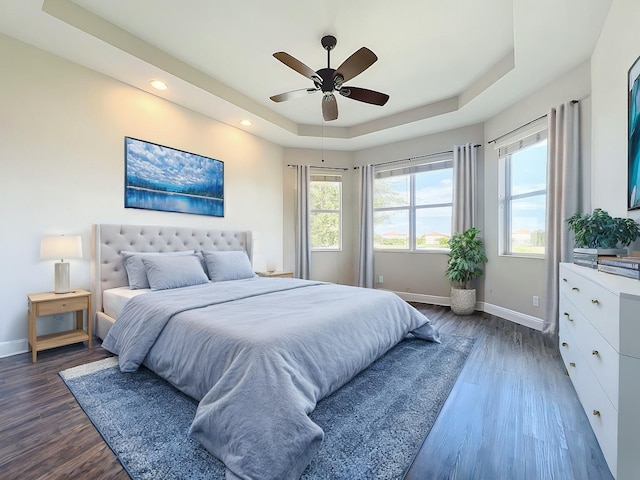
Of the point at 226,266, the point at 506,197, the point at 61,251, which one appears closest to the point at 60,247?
the point at 61,251

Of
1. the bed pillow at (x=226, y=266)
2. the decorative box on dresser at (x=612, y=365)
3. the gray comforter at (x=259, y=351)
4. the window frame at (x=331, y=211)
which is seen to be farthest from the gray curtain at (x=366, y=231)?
the decorative box on dresser at (x=612, y=365)

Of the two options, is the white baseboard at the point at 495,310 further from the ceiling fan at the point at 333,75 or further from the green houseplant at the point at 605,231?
the ceiling fan at the point at 333,75

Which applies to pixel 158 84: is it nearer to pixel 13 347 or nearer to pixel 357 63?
pixel 357 63

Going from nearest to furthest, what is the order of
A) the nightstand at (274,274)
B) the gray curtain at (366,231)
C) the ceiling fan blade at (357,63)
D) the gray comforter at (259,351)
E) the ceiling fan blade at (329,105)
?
the gray comforter at (259,351)
the ceiling fan blade at (357,63)
the ceiling fan blade at (329,105)
the nightstand at (274,274)
the gray curtain at (366,231)


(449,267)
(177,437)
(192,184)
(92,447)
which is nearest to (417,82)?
(449,267)

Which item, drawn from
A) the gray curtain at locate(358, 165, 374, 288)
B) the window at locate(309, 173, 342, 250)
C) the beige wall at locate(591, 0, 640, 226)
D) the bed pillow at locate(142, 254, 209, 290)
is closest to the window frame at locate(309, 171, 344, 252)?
the window at locate(309, 173, 342, 250)

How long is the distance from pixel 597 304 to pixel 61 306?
3.87 m

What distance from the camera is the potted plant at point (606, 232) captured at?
1900mm

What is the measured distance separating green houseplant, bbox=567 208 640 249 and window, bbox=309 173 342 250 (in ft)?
12.8

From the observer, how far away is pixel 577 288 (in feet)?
6.25

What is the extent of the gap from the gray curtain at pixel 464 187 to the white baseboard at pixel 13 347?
525cm

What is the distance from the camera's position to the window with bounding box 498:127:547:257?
3520 millimetres

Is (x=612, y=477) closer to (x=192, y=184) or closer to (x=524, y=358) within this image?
(x=524, y=358)

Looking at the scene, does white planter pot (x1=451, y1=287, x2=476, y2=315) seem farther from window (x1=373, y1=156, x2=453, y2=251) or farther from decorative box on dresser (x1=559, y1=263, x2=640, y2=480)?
decorative box on dresser (x1=559, y1=263, x2=640, y2=480)
